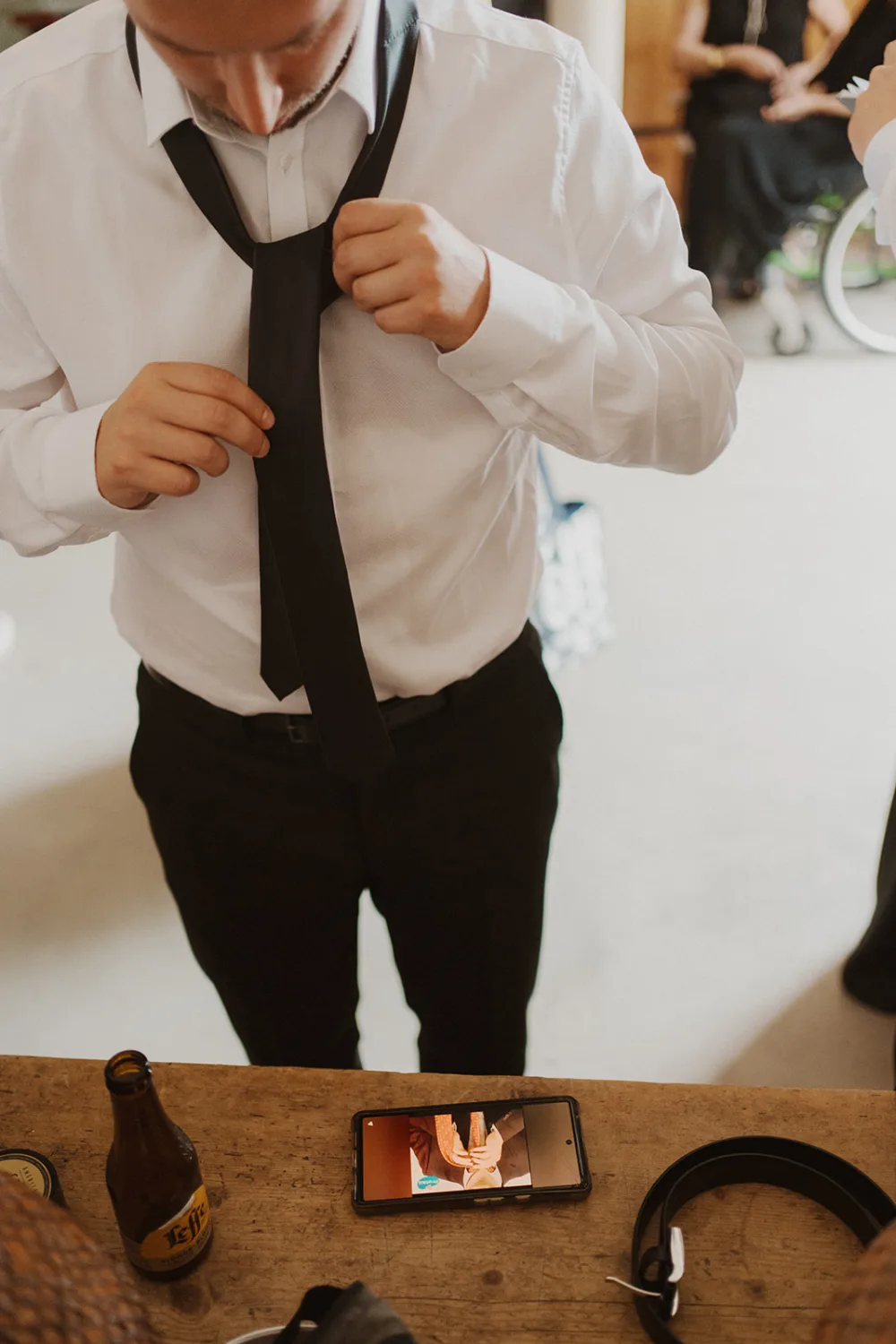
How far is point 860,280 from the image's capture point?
4.86 meters

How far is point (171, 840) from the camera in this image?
1.18 meters

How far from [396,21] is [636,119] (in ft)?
13.6

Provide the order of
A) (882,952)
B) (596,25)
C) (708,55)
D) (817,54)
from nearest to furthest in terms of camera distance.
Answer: (882,952)
(596,25)
(817,54)
(708,55)

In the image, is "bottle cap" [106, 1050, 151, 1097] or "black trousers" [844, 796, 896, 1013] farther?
"black trousers" [844, 796, 896, 1013]

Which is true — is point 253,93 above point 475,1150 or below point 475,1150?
above

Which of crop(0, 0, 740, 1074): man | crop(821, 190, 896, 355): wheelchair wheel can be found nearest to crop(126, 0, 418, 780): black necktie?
crop(0, 0, 740, 1074): man

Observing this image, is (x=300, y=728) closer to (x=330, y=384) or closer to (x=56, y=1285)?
(x=330, y=384)

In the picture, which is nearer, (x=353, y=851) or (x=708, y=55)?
(x=353, y=851)

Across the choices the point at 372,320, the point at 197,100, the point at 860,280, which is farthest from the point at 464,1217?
the point at 860,280

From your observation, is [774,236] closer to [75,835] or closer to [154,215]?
[75,835]

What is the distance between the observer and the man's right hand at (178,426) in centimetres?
80

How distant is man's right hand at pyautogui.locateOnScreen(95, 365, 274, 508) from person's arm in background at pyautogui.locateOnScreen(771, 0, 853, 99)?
3.19 m

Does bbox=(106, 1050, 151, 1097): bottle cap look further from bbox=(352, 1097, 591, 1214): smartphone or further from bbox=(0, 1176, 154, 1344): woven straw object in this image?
bbox=(0, 1176, 154, 1344): woven straw object

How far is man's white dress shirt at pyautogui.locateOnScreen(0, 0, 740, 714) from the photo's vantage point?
843 mm
